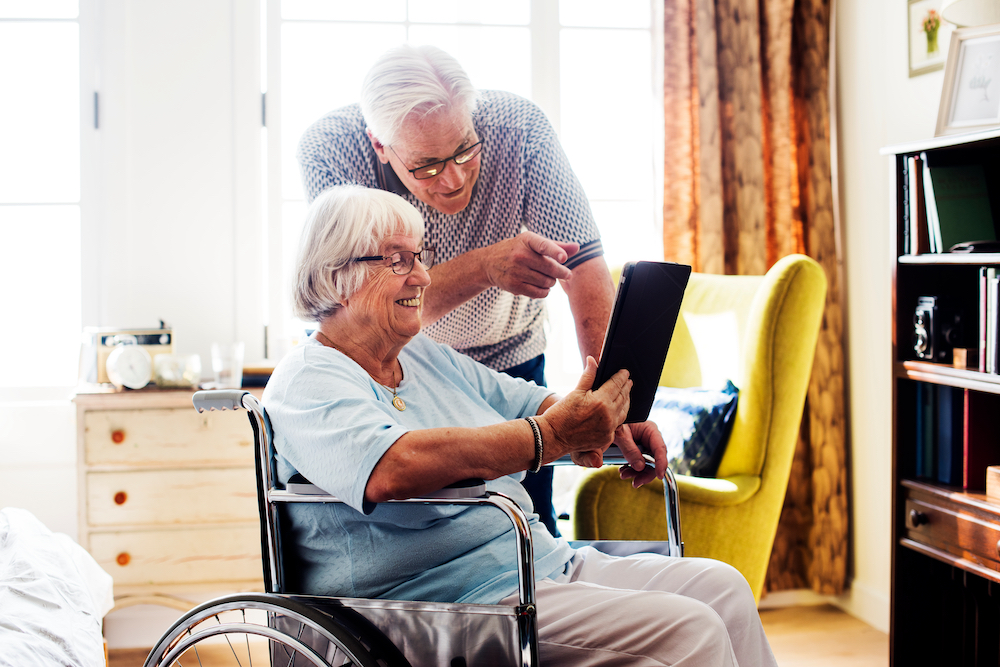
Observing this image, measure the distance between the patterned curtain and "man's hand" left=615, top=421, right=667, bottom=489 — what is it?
4.43ft

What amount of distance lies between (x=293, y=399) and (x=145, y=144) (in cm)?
202

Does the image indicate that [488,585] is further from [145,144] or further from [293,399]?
[145,144]

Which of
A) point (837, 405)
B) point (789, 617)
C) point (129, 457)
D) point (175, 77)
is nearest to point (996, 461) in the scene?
point (837, 405)

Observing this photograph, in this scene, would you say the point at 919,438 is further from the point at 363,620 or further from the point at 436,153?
the point at 363,620

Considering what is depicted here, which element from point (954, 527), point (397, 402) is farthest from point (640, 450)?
point (954, 527)

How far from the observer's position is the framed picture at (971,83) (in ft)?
6.14

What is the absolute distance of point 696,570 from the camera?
1235mm

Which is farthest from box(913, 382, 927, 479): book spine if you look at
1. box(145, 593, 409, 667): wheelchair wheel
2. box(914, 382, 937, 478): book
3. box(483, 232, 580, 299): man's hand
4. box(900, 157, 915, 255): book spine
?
box(145, 593, 409, 667): wheelchair wheel

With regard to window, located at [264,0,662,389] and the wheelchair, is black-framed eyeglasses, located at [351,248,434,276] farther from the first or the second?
window, located at [264,0,662,389]

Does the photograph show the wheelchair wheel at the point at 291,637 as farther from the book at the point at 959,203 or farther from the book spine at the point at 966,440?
the book at the point at 959,203

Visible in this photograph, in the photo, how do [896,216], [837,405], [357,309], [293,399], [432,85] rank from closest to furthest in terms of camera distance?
[293,399] < [357,309] < [432,85] < [896,216] < [837,405]

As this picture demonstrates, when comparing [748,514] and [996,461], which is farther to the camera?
[748,514]

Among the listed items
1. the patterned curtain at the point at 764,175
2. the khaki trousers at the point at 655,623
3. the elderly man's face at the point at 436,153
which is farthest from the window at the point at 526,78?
the khaki trousers at the point at 655,623

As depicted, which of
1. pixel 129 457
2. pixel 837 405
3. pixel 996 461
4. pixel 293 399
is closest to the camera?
pixel 293 399
